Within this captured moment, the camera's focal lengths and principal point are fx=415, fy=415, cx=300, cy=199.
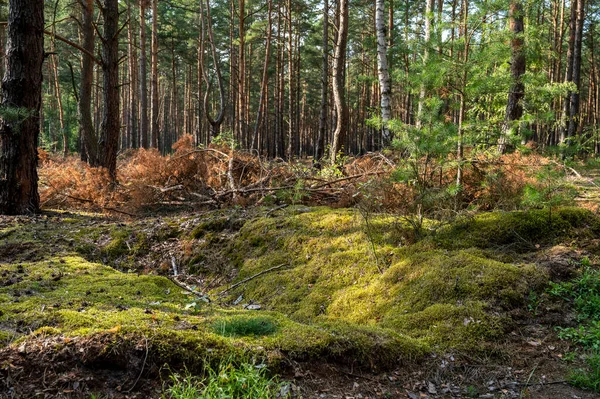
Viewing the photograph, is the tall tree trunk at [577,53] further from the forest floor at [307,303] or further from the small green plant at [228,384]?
the small green plant at [228,384]

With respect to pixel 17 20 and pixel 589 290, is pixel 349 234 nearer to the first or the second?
pixel 589 290

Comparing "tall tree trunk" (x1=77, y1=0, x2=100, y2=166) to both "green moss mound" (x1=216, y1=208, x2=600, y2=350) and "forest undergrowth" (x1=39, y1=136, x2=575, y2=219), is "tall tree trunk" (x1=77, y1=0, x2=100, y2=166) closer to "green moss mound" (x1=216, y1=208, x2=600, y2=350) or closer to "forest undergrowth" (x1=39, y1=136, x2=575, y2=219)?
"forest undergrowth" (x1=39, y1=136, x2=575, y2=219)

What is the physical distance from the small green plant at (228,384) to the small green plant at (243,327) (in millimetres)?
433

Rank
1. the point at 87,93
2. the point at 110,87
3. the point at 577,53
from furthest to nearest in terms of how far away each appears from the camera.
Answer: the point at 577,53 → the point at 87,93 → the point at 110,87

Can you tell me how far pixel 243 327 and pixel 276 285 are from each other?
6.78ft

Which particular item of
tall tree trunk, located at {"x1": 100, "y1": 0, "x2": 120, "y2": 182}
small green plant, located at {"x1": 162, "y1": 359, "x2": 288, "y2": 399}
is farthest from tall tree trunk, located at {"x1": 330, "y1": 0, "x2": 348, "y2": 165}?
small green plant, located at {"x1": 162, "y1": 359, "x2": 288, "y2": 399}

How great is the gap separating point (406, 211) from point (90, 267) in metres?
3.89

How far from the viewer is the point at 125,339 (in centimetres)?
253

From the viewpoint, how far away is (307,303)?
4613 millimetres

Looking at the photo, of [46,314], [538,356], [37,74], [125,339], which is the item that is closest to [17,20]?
[37,74]

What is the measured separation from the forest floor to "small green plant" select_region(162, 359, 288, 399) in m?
0.09

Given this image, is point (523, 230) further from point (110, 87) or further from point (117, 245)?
point (110, 87)

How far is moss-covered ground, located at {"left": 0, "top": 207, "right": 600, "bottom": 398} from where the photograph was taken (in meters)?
2.72

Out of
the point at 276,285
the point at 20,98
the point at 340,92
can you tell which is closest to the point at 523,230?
the point at 276,285
